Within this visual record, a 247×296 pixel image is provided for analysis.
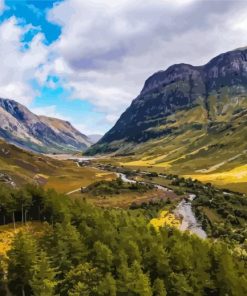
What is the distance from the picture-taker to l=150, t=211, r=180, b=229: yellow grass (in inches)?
6404

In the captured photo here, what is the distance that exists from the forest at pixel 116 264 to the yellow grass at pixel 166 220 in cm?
5770

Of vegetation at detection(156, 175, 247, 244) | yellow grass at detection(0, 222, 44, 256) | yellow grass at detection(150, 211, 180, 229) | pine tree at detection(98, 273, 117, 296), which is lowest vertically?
vegetation at detection(156, 175, 247, 244)

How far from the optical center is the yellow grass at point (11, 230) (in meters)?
102

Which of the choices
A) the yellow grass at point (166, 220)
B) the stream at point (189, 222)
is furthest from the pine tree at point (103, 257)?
the yellow grass at point (166, 220)

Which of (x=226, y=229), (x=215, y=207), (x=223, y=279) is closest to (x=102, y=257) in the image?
(x=223, y=279)

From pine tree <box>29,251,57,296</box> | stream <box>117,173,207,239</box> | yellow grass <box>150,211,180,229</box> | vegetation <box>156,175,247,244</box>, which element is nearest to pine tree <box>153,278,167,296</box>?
pine tree <box>29,251,57,296</box>

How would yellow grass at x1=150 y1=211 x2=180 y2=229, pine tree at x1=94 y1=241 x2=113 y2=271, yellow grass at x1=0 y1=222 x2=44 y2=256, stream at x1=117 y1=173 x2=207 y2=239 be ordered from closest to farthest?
pine tree at x1=94 y1=241 x2=113 y2=271 → yellow grass at x1=0 y1=222 x2=44 y2=256 → stream at x1=117 y1=173 x2=207 y2=239 → yellow grass at x1=150 y1=211 x2=180 y2=229

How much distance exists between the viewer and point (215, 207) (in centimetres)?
19550

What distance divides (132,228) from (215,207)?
342 feet

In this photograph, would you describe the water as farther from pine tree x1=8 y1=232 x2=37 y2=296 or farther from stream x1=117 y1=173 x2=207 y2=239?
pine tree x1=8 y1=232 x2=37 y2=296

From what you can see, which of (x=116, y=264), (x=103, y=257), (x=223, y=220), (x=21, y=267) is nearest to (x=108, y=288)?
(x=103, y=257)

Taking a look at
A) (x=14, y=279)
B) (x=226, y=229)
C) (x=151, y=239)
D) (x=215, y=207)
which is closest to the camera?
(x=14, y=279)

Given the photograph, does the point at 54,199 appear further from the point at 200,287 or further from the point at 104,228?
the point at 200,287

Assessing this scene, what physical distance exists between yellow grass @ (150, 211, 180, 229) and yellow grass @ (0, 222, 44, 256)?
177ft
